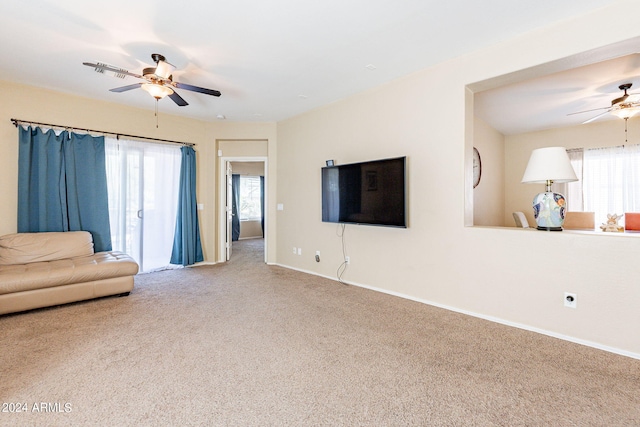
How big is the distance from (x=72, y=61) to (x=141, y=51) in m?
0.92

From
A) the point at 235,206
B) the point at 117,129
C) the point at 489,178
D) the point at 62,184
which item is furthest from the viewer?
the point at 235,206

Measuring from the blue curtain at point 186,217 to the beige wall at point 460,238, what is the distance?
2.30 metres

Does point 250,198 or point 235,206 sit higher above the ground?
point 250,198

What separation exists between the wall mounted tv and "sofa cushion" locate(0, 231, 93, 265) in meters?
3.42

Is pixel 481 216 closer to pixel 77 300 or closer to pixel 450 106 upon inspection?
pixel 450 106

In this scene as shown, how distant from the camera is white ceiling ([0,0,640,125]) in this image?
227 centimetres

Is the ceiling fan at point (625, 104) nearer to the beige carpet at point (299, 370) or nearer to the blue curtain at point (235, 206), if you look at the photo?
the beige carpet at point (299, 370)

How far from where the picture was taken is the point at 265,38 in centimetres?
269

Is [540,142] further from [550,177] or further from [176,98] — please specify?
[176,98]

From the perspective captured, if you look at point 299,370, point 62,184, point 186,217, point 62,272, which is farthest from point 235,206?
point 299,370

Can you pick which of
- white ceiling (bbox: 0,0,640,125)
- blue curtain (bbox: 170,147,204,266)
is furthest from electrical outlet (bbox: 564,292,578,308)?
blue curtain (bbox: 170,147,204,266)

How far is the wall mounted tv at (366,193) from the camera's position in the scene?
3.29m

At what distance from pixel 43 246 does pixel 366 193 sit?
13.9 feet

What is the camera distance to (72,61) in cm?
312
